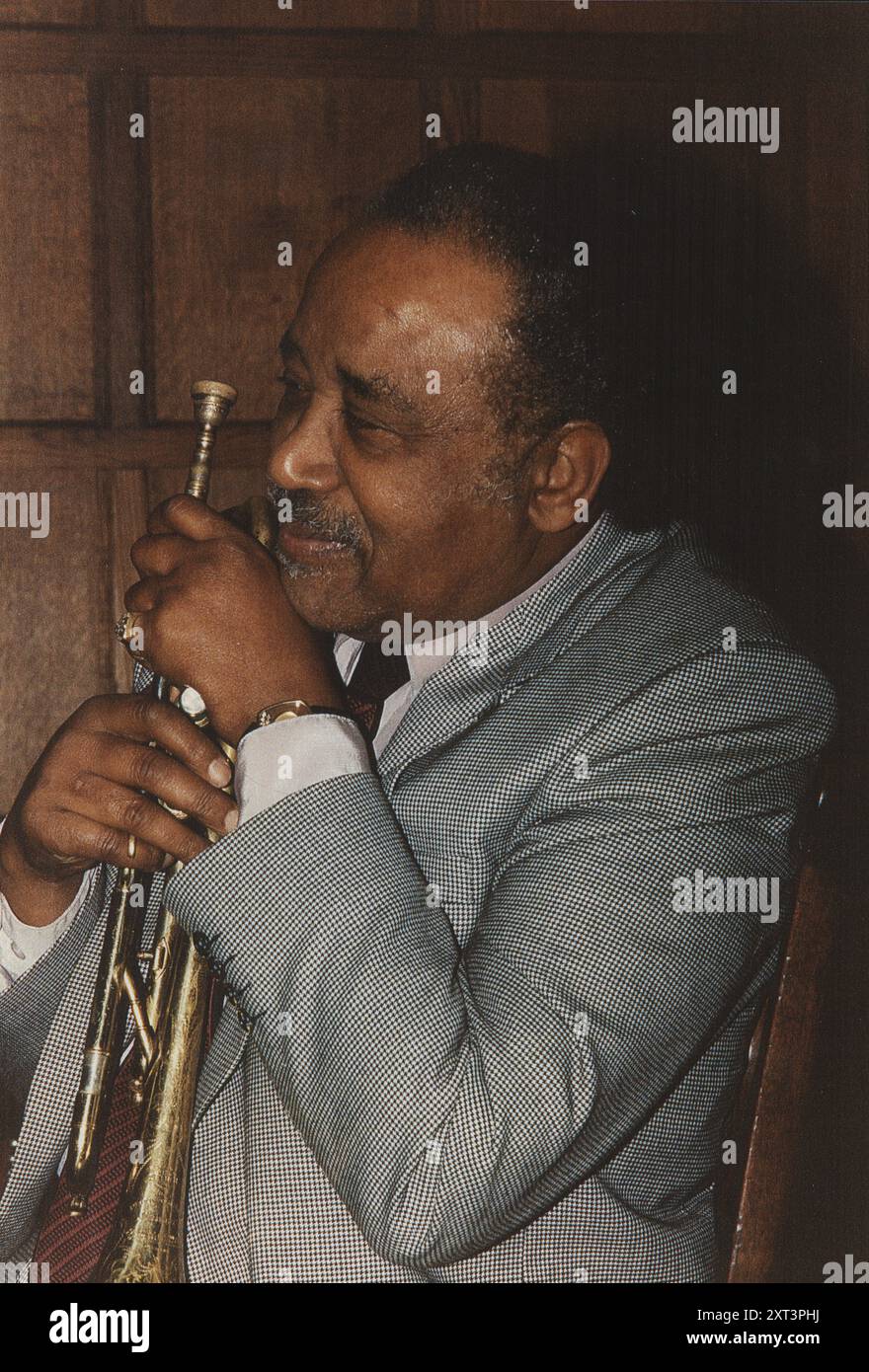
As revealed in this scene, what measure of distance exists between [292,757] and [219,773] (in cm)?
10

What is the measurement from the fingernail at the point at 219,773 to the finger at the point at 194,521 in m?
0.26

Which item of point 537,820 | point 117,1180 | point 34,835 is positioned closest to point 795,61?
point 537,820

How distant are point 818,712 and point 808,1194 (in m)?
0.62

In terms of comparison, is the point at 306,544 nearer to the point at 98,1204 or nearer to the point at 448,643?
the point at 448,643

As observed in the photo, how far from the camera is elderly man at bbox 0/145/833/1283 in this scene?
1.09 meters

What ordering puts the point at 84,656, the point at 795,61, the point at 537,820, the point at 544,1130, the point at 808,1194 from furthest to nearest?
the point at 84,656
the point at 795,61
the point at 808,1194
the point at 537,820
the point at 544,1130

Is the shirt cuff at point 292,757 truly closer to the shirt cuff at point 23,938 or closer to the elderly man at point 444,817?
the elderly man at point 444,817

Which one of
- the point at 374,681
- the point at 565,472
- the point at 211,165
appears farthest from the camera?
the point at 211,165

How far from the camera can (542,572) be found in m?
1.49

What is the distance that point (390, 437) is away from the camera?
53.2 inches

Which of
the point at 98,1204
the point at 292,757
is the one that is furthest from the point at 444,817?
the point at 98,1204

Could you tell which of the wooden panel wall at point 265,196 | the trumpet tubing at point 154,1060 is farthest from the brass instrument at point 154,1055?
the wooden panel wall at point 265,196

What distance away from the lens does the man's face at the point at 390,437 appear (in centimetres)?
131
